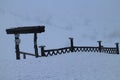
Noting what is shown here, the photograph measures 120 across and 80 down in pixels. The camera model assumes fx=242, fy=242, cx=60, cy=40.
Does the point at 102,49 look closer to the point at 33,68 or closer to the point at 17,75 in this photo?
the point at 33,68

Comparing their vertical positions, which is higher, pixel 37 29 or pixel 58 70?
pixel 37 29

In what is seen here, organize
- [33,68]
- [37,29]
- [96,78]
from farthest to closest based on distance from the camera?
1. [37,29]
2. [33,68]
3. [96,78]

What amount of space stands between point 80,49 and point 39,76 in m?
12.9

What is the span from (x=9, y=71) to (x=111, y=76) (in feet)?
15.7

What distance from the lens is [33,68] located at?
12211 millimetres

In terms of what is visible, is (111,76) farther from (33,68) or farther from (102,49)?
(102,49)

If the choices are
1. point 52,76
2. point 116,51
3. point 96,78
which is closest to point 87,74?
point 96,78

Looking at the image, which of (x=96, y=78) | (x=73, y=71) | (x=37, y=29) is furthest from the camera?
(x=37, y=29)

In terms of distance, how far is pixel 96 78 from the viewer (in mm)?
9609

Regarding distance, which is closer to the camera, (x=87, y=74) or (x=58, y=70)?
(x=87, y=74)

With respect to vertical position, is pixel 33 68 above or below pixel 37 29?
below

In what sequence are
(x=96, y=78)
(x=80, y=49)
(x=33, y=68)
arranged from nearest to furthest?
(x=96, y=78) → (x=33, y=68) → (x=80, y=49)

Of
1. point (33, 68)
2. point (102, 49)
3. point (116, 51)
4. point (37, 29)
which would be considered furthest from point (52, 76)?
point (116, 51)

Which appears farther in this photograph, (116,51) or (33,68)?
(116,51)
